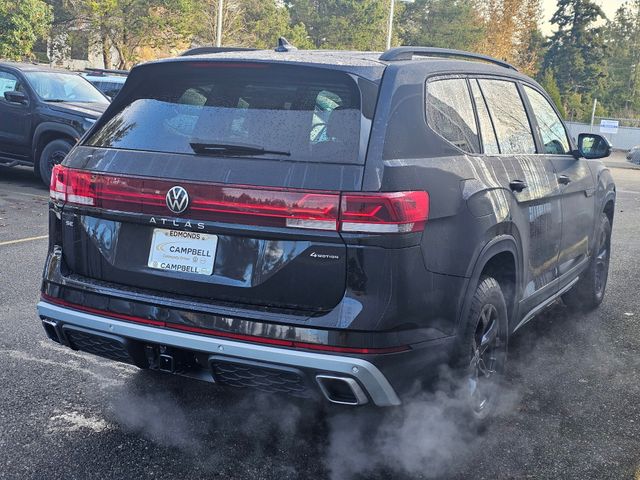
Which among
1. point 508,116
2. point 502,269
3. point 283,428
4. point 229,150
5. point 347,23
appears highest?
point 347,23

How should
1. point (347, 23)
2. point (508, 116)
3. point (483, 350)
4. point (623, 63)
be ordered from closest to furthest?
point (483, 350)
point (508, 116)
point (347, 23)
point (623, 63)

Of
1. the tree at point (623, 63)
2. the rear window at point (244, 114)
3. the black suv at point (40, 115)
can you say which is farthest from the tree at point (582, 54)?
the rear window at point (244, 114)

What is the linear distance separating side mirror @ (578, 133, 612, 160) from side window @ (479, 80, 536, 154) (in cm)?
81

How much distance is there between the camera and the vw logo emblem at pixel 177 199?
3.19 meters

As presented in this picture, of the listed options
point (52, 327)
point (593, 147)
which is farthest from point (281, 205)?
point (593, 147)

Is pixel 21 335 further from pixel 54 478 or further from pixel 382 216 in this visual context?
pixel 382 216

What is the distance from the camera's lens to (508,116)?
14.6ft

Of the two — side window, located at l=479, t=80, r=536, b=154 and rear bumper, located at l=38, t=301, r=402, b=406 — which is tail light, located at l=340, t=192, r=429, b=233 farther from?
side window, located at l=479, t=80, r=536, b=154

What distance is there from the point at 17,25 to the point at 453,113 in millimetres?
27966

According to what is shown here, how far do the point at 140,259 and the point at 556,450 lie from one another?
213 cm

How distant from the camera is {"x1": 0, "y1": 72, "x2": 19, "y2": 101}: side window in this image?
12.3 metres

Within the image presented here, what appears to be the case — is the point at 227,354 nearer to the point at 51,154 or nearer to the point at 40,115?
the point at 51,154

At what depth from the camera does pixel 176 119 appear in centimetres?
347

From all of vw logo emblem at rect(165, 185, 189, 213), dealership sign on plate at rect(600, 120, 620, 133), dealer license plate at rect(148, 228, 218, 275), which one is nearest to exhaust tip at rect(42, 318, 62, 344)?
dealer license plate at rect(148, 228, 218, 275)
